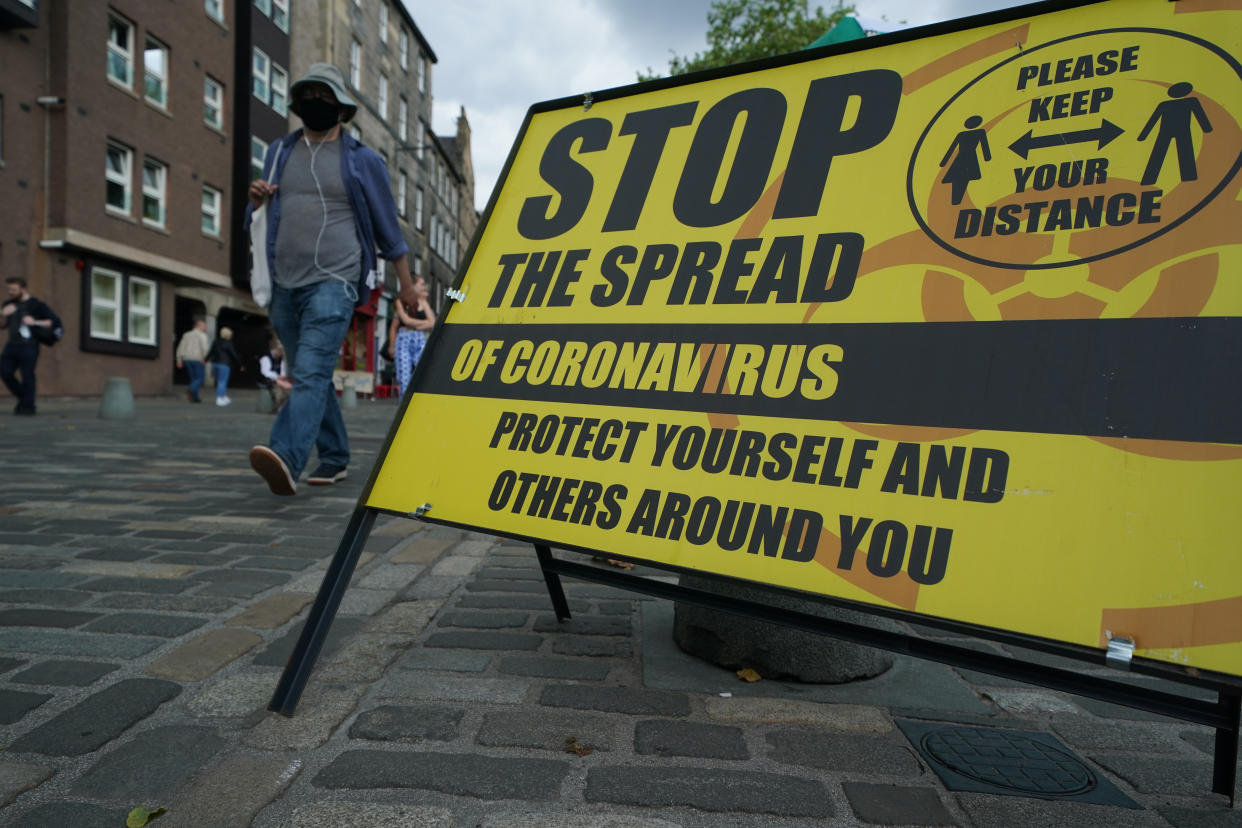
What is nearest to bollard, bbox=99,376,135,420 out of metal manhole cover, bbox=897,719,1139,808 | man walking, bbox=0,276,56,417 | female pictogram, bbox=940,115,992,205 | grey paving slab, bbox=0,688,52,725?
man walking, bbox=0,276,56,417

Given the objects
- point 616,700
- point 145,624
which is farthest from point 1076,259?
point 145,624

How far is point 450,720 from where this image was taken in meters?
1.85

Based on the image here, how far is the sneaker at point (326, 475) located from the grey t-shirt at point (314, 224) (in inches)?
52.7

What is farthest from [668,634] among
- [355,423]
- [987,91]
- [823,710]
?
[355,423]

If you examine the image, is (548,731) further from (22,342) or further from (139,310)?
(139,310)

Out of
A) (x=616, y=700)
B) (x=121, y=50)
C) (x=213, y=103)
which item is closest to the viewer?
(x=616, y=700)

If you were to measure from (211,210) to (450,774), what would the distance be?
23.5 meters

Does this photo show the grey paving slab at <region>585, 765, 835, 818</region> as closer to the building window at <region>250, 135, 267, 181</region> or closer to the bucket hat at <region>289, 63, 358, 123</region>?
the bucket hat at <region>289, 63, 358, 123</region>

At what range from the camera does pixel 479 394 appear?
1.97m

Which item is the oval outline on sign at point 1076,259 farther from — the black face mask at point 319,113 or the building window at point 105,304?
the building window at point 105,304

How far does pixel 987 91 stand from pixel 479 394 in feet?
4.28

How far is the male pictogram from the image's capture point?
1373mm

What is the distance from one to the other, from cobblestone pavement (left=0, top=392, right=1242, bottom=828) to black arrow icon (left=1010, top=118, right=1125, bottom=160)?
1.29 m

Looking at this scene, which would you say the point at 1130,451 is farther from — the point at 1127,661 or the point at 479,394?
the point at 479,394
